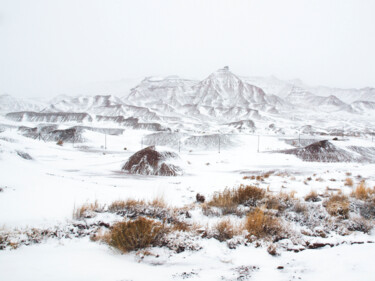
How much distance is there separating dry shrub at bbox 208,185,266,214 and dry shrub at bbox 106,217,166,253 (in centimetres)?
229

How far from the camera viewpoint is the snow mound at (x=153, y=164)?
18.2 meters

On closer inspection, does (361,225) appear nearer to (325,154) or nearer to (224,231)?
(224,231)

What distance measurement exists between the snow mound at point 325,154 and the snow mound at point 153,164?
59.6 ft

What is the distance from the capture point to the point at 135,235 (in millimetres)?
4445

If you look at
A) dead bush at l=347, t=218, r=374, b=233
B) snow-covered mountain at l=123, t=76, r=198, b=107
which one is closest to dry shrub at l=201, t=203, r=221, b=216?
dead bush at l=347, t=218, r=374, b=233

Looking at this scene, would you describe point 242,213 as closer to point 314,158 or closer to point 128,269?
point 128,269

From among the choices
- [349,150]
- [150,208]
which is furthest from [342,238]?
[349,150]

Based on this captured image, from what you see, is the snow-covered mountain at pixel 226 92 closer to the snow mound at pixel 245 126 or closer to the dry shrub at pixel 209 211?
the snow mound at pixel 245 126

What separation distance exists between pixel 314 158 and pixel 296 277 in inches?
1166

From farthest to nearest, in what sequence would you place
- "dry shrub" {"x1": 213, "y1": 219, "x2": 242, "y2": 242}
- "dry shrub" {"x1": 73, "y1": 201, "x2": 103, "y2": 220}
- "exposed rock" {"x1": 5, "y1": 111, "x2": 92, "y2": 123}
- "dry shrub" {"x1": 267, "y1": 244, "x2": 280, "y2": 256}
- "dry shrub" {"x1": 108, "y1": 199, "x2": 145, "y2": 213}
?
"exposed rock" {"x1": 5, "y1": 111, "x2": 92, "y2": 123}
"dry shrub" {"x1": 108, "y1": 199, "x2": 145, "y2": 213}
"dry shrub" {"x1": 73, "y1": 201, "x2": 103, "y2": 220}
"dry shrub" {"x1": 213, "y1": 219, "x2": 242, "y2": 242}
"dry shrub" {"x1": 267, "y1": 244, "x2": 280, "y2": 256}

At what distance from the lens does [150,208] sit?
5984mm

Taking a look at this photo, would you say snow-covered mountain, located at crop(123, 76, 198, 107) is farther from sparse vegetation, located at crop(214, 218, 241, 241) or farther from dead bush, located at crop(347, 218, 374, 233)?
sparse vegetation, located at crop(214, 218, 241, 241)

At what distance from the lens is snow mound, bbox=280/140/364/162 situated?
30469 mm

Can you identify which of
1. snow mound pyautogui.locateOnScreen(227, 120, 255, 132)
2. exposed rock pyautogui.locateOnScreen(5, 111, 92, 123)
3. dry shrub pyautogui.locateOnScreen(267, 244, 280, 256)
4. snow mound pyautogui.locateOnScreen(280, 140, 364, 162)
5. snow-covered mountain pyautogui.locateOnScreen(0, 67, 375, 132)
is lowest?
dry shrub pyautogui.locateOnScreen(267, 244, 280, 256)
